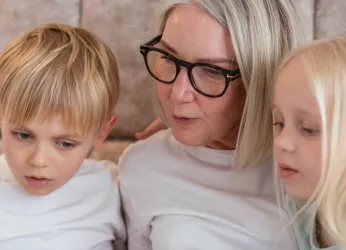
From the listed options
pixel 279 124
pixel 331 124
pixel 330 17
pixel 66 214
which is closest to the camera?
pixel 331 124

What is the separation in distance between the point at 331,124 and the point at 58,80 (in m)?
0.54

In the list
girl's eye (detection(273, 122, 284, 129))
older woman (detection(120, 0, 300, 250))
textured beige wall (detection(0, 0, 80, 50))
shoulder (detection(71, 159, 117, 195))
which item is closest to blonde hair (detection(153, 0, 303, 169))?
older woman (detection(120, 0, 300, 250))

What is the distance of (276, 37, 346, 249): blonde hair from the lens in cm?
105

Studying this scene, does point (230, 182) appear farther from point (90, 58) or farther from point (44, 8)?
point (44, 8)

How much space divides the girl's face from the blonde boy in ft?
1.31

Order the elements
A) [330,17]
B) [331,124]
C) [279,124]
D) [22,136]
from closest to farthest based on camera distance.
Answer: [331,124], [279,124], [22,136], [330,17]

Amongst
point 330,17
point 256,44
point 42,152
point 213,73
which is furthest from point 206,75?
point 330,17

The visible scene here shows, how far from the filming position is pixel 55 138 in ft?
4.16

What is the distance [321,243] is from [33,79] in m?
0.65

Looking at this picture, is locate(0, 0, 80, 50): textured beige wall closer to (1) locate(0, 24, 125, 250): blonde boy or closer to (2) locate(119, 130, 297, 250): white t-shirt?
(1) locate(0, 24, 125, 250): blonde boy

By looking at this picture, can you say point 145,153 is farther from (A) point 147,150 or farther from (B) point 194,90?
(B) point 194,90

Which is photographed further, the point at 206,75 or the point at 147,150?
the point at 147,150

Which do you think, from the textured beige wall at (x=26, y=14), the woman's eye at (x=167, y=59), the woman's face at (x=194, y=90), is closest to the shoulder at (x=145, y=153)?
A: the woman's face at (x=194, y=90)

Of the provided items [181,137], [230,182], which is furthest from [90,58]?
[230,182]
